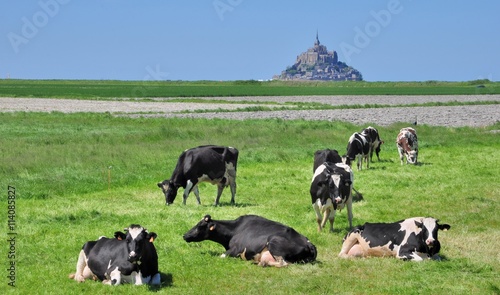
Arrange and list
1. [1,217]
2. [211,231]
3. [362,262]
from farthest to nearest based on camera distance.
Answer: [1,217], [211,231], [362,262]

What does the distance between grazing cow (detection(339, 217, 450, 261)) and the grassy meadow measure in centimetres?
41

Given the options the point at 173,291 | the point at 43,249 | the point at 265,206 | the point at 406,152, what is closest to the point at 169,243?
the point at 43,249

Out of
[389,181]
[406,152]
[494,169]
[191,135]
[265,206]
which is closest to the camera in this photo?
[265,206]

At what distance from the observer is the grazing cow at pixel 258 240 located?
→ 573 inches

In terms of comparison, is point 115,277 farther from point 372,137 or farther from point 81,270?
point 372,137

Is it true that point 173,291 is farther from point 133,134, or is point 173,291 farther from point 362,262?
point 133,134

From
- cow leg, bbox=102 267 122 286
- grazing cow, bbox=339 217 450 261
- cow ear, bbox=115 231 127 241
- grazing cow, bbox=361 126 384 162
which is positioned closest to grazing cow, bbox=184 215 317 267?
grazing cow, bbox=339 217 450 261

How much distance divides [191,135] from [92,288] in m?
31.1

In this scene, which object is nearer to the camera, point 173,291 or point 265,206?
point 173,291

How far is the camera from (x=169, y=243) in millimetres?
16484

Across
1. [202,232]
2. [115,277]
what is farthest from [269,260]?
[115,277]

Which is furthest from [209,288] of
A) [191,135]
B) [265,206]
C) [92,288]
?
[191,135]

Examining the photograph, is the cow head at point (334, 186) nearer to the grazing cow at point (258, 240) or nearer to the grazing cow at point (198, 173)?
the grazing cow at point (258, 240)

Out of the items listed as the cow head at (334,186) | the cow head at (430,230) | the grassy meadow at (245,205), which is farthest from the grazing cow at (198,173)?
the cow head at (430,230)
